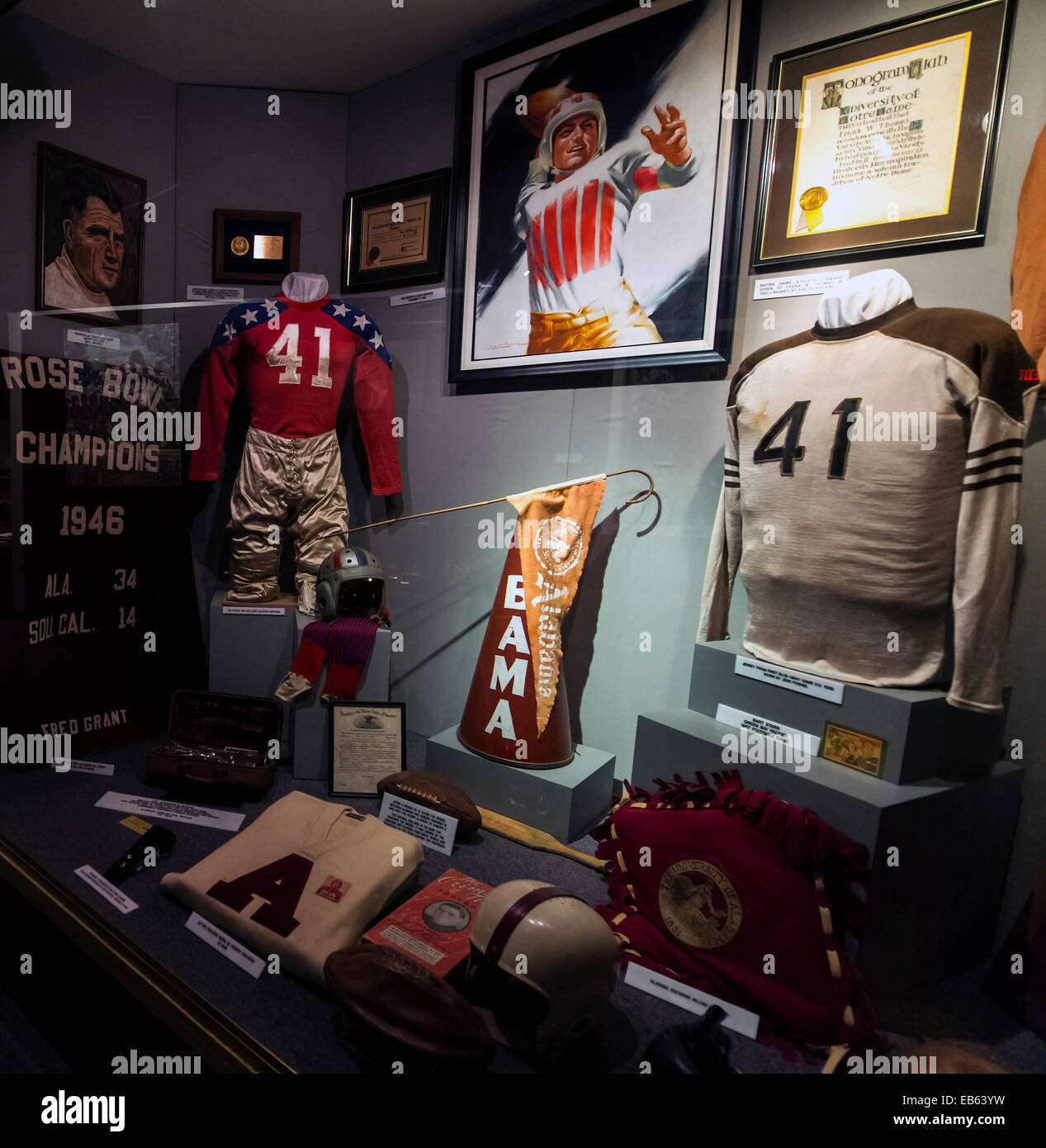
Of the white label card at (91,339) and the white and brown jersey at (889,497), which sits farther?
the white label card at (91,339)

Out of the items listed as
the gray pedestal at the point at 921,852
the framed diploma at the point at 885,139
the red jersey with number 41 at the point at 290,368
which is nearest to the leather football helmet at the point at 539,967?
the gray pedestal at the point at 921,852

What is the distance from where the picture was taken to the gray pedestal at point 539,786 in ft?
6.02

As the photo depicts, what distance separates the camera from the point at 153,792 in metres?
1.98

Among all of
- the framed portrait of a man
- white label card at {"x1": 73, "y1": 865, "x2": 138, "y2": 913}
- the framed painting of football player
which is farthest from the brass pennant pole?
white label card at {"x1": 73, "y1": 865, "x2": 138, "y2": 913}

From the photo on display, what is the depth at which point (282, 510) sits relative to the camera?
2.44 meters

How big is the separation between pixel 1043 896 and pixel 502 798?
1226mm

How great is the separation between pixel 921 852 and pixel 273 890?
130cm

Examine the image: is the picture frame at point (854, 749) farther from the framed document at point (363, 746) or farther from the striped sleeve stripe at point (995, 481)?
the framed document at point (363, 746)

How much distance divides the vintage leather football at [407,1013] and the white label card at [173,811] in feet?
2.64

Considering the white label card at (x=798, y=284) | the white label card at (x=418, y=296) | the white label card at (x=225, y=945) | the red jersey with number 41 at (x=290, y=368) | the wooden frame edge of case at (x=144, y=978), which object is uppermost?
the white label card at (x=418, y=296)

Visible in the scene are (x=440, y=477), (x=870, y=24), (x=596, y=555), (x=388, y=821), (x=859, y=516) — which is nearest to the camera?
(x=859, y=516)

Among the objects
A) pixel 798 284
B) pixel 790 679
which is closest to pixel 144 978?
pixel 790 679
